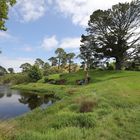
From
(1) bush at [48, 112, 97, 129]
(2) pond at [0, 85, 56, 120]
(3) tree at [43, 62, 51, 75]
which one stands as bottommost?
(2) pond at [0, 85, 56, 120]

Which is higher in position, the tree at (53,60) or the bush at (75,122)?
the tree at (53,60)

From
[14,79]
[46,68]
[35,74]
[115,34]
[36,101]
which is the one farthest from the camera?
[46,68]

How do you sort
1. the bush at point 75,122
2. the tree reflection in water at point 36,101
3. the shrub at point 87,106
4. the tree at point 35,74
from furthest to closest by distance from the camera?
the tree at point 35,74 < the tree reflection in water at point 36,101 < the shrub at point 87,106 < the bush at point 75,122

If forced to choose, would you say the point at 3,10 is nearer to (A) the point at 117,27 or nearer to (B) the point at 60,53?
(A) the point at 117,27

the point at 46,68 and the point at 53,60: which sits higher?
the point at 53,60

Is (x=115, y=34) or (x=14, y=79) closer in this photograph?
(x=115, y=34)

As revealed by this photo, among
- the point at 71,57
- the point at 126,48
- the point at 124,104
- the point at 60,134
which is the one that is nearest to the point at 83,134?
the point at 60,134

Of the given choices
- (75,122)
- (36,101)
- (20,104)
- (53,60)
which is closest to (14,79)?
(53,60)

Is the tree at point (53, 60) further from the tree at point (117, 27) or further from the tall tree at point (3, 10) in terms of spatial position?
the tall tree at point (3, 10)

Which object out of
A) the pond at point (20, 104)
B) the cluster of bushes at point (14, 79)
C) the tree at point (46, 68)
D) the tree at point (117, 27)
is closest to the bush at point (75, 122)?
the pond at point (20, 104)

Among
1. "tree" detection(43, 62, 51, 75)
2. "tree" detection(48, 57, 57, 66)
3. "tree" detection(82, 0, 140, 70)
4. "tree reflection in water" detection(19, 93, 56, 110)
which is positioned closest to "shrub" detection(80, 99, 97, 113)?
"tree reflection in water" detection(19, 93, 56, 110)

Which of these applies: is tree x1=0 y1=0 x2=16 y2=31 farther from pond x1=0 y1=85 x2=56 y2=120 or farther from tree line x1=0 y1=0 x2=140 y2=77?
tree line x1=0 y1=0 x2=140 y2=77

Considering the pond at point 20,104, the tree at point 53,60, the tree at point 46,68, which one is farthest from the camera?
the tree at point 53,60

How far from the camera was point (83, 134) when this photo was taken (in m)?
11.9
